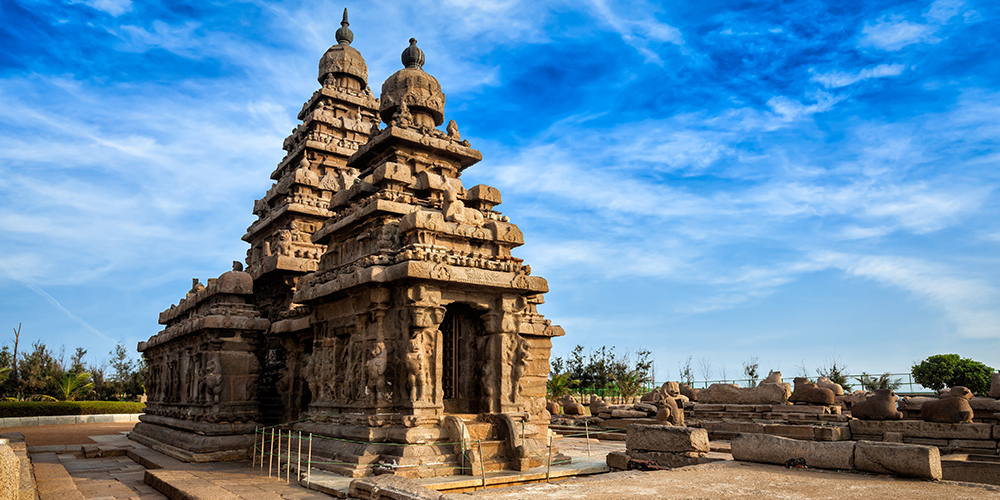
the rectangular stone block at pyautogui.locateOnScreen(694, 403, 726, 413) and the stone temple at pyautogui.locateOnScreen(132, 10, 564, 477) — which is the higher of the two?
the stone temple at pyautogui.locateOnScreen(132, 10, 564, 477)

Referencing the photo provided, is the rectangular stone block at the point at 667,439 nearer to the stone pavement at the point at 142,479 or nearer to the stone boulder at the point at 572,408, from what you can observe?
the stone pavement at the point at 142,479

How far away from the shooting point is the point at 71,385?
35.7 m

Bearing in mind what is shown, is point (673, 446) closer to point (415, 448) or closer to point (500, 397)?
point (500, 397)

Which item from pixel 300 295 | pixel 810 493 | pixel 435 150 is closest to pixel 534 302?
pixel 435 150

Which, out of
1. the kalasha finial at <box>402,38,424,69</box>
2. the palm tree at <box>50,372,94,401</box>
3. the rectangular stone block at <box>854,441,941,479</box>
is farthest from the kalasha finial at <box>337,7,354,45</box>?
the palm tree at <box>50,372,94,401</box>

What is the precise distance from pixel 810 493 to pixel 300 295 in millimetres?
10535

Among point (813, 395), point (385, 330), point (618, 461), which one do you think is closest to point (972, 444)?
point (813, 395)

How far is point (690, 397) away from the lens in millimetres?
25469

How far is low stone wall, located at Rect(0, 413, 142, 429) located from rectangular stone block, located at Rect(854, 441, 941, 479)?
33.6 metres

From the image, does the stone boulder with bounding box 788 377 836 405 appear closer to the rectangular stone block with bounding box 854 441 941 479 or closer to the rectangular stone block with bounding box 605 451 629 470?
the rectangular stone block with bounding box 605 451 629 470

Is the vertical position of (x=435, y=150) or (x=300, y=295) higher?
(x=435, y=150)

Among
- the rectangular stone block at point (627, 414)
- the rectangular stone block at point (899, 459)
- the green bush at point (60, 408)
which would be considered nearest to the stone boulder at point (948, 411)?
the rectangular stone block at point (899, 459)

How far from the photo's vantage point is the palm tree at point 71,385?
3584 centimetres

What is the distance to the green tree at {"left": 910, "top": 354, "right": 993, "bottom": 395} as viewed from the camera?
34359 mm
